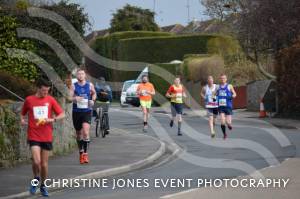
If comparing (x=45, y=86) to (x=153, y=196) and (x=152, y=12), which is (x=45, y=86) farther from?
(x=152, y=12)

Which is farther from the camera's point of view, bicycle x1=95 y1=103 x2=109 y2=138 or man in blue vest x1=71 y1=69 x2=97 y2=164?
bicycle x1=95 y1=103 x2=109 y2=138

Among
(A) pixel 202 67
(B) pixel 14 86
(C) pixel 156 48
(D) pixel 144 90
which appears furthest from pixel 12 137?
(C) pixel 156 48

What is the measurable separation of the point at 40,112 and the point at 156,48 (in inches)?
1932

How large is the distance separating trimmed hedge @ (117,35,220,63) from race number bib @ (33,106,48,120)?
4543 centimetres

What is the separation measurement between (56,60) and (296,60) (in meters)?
12.6

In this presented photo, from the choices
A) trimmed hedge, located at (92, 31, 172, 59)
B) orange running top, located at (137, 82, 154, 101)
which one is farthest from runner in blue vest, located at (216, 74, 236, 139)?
trimmed hedge, located at (92, 31, 172, 59)

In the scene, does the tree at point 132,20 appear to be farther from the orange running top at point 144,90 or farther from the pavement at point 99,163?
the pavement at point 99,163

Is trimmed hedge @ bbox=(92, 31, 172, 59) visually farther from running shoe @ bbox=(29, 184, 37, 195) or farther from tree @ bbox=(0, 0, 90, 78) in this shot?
running shoe @ bbox=(29, 184, 37, 195)

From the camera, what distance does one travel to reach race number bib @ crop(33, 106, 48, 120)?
11.8 m

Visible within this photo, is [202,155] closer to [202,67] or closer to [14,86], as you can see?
[14,86]

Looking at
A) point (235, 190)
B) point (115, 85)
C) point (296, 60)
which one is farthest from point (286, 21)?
point (115, 85)

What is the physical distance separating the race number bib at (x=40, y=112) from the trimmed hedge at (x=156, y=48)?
45.4 meters

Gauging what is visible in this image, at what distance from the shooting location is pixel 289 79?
29.5 m

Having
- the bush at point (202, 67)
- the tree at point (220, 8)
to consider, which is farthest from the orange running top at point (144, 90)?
the tree at point (220, 8)
